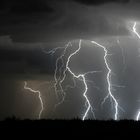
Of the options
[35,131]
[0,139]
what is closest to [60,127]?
[35,131]

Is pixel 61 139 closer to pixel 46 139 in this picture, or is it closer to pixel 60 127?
pixel 46 139

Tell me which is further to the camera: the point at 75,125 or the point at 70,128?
the point at 75,125

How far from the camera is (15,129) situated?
30.0 m

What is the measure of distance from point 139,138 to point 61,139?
12.0 ft

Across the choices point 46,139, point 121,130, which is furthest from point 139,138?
point 46,139

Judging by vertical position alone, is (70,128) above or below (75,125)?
above

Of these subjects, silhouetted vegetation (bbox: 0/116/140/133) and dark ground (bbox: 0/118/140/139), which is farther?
silhouetted vegetation (bbox: 0/116/140/133)

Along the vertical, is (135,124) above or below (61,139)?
below

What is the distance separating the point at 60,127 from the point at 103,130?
2.25 meters

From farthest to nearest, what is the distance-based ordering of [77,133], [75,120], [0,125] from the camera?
1. [75,120]
2. [0,125]
3. [77,133]

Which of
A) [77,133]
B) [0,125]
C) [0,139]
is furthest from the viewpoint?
[0,125]

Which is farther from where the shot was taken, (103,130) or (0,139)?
(103,130)

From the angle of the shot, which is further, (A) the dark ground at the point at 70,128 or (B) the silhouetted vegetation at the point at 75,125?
(B) the silhouetted vegetation at the point at 75,125

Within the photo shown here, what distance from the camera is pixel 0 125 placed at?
31594 mm
